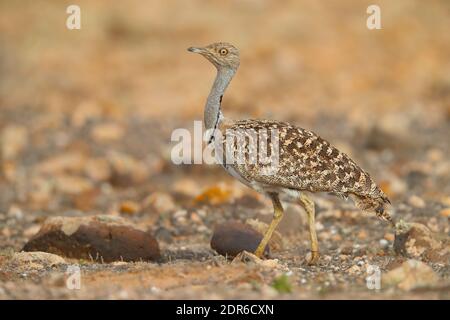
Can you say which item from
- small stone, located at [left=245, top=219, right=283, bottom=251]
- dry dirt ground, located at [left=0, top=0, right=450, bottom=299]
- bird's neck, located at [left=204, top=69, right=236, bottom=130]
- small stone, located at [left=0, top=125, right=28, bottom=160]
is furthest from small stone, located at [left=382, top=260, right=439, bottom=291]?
small stone, located at [left=0, top=125, right=28, bottom=160]

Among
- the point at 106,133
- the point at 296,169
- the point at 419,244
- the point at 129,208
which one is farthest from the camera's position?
the point at 106,133

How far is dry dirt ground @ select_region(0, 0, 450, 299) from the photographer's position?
696 centimetres

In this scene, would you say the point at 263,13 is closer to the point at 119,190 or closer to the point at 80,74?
the point at 80,74

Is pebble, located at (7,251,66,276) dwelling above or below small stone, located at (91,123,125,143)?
below

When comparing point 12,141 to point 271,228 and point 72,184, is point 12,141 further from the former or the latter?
point 271,228

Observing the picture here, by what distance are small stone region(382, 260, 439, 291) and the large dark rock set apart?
265 cm

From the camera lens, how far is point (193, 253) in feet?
27.6

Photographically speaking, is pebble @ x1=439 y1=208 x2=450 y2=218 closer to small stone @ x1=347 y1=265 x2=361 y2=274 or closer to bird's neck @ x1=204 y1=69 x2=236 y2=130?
small stone @ x1=347 y1=265 x2=361 y2=274

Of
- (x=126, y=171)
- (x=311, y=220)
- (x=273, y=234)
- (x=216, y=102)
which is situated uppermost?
(x=216, y=102)

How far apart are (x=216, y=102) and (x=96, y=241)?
1.69 metres

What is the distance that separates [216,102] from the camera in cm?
793

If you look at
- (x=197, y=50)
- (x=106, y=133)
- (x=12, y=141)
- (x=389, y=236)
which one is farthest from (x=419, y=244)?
(x=12, y=141)
